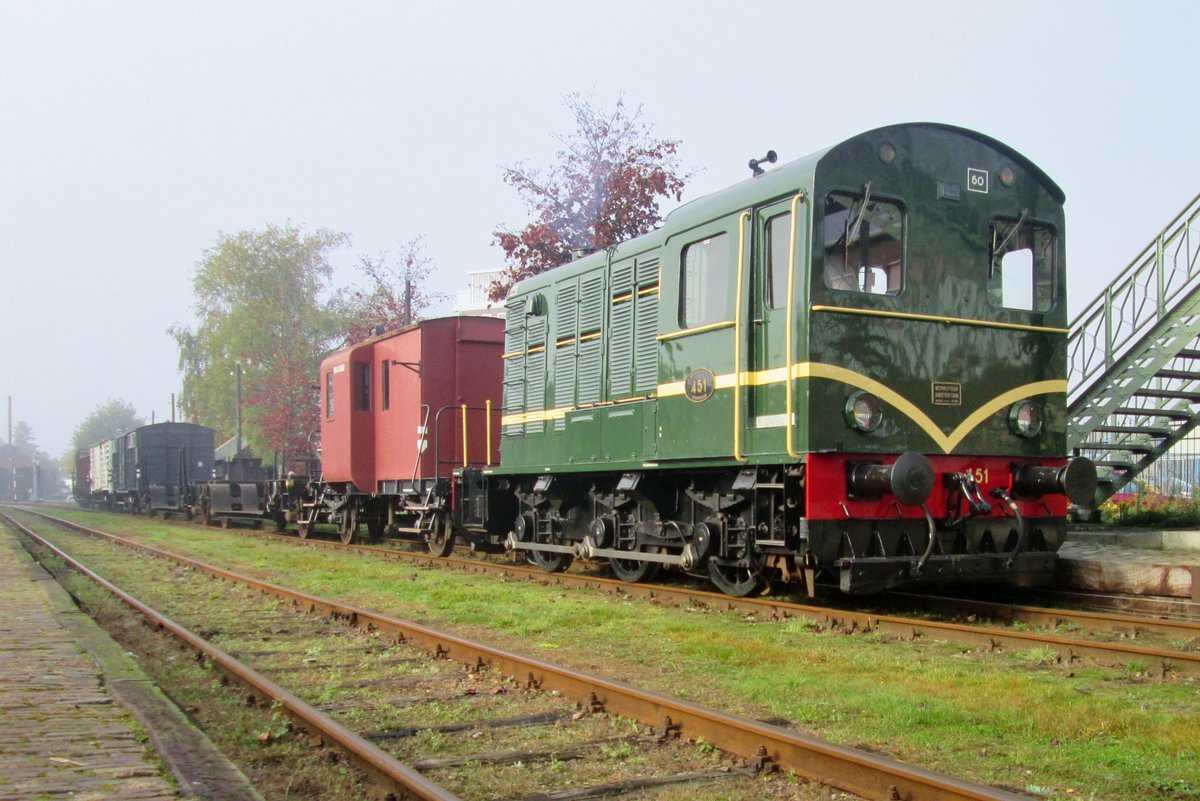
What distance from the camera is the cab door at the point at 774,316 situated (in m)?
8.43

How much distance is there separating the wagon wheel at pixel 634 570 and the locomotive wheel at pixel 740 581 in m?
1.28

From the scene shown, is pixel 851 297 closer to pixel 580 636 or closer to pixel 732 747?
pixel 580 636

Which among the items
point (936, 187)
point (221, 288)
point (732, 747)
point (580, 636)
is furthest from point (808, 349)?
point (221, 288)

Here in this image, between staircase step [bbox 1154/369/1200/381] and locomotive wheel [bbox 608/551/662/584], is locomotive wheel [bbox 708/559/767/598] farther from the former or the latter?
staircase step [bbox 1154/369/1200/381]

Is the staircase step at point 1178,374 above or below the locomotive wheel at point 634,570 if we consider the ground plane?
above

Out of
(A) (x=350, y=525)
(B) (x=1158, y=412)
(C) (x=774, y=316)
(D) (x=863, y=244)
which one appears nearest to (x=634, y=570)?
(C) (x=774, y=316)

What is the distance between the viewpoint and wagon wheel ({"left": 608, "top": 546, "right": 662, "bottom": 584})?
11.3m

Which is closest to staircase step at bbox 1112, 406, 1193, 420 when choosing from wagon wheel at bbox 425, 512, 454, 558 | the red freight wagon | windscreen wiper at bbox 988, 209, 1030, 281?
windscreen wiper at bbox 988, 209, 1030, 281

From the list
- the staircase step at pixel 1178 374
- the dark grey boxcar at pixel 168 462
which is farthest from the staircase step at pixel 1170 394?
the dark grey boxcar at pixel 168 462

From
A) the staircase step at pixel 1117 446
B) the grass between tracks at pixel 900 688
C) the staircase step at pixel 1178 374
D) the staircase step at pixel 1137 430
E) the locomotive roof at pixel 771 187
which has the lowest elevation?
the grass between tracks at pixel 900 688

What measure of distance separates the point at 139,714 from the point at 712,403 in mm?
5282

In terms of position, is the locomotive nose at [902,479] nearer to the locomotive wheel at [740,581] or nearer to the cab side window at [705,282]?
the locomotive wheel at [740,581]

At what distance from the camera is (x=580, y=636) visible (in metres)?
8.20

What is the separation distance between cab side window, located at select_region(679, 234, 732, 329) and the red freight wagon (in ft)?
19.0
